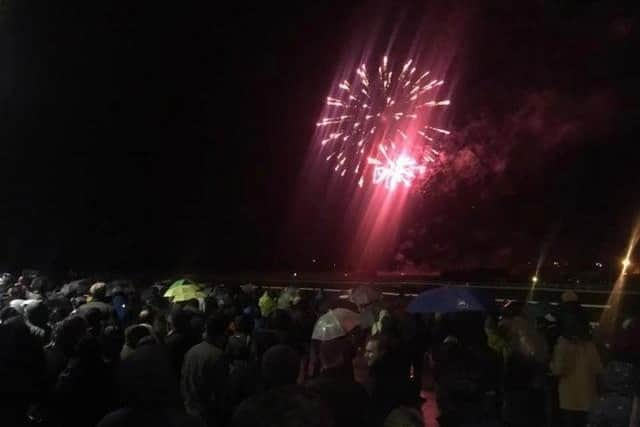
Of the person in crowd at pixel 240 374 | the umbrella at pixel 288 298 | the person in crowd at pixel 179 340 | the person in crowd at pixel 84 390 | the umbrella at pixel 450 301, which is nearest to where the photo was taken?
the person in crowd at pixel 84 390

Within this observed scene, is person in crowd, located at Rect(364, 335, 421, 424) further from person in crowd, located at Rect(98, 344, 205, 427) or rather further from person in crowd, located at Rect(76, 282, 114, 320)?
person in crowd, located at Rect(76, 282, 114, 320)

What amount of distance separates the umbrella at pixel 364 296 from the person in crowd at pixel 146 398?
8340mm

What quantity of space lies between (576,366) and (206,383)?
365 cm

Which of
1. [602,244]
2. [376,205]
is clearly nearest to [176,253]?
[376,205]

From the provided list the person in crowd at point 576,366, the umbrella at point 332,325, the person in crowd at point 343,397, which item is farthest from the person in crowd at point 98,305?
the person in crowd at point 576,366

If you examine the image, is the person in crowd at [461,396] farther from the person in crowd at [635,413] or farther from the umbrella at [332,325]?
the person in crowd at [635,413]

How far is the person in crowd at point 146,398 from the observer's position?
3.39m

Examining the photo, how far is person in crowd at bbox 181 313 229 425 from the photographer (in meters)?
5.48

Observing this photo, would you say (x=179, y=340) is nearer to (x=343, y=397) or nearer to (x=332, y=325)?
(x=332, y=325)

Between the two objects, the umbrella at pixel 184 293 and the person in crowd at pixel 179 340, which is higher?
the person in crowd at pixel 179 340

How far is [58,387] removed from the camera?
5047mm

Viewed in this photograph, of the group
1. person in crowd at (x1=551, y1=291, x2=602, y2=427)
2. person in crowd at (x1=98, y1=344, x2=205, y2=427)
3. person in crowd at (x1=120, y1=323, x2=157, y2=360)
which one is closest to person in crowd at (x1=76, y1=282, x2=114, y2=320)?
person in crowd at (x1=120, y1=323, x2=157, y2=360)

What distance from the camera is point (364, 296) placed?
11.9 m

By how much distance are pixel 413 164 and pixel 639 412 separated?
24.0 m
